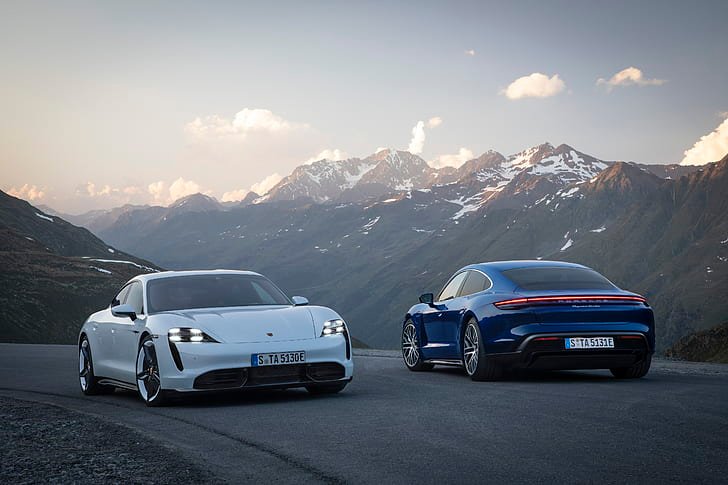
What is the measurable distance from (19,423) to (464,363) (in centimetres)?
588

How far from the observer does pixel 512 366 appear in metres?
11.1

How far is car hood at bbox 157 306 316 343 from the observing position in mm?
9594

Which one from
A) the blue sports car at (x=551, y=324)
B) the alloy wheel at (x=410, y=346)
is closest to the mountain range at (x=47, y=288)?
the alloy wheel at (x=410, y=346)

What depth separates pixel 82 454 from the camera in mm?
6516

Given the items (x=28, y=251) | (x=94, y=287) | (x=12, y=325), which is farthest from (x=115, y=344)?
(x=28, y=251)

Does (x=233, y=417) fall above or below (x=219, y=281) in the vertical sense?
below

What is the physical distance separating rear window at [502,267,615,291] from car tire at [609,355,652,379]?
1005 millimetres

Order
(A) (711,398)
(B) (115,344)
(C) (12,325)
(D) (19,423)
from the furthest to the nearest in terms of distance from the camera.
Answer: (C) (12,325), (B) (115,344), (A) (711,398), (D) (19,423)

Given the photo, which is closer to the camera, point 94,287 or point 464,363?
point 464,363

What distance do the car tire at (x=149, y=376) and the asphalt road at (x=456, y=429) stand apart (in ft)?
0.53

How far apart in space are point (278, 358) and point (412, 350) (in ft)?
16.1

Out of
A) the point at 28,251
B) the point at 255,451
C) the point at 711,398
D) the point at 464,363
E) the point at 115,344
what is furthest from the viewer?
the point at 28,251

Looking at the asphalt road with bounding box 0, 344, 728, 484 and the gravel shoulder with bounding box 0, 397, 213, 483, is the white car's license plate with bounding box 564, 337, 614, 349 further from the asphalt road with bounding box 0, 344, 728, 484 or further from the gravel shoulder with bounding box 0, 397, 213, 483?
the gravel shoulder with bounding box 0, 397, 213, 483

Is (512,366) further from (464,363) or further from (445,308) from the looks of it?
(445,308)
